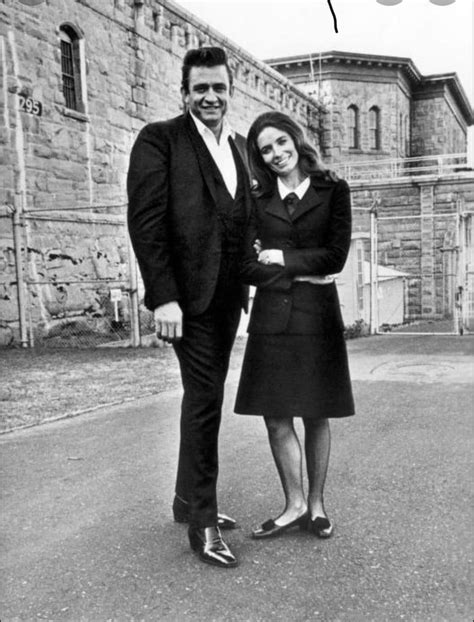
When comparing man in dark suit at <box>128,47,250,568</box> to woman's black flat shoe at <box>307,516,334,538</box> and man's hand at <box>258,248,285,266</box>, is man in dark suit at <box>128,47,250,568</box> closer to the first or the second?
man's hand at <box>258,248,285,266</box>

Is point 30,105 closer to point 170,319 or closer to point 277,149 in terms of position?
point 277,149

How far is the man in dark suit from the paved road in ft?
1.27

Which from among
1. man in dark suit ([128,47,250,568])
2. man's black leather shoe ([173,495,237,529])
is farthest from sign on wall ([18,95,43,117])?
man's black leather shoe ([173,495,237,529])

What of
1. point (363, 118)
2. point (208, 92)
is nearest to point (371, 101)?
point (363, 118)

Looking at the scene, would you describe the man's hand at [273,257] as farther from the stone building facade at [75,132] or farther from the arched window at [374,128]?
the arched window at [374,128]

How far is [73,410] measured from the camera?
6.30m

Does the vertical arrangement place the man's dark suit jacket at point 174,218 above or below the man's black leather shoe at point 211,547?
above

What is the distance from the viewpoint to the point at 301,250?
10.6 feet

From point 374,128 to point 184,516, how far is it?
31508mm

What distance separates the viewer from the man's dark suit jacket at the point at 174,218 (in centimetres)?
306

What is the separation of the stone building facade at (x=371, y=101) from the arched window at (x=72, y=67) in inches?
724

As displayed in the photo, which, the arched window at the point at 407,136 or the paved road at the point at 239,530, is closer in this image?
the paved road at the point at 239,530

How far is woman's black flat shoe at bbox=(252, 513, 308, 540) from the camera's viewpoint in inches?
126

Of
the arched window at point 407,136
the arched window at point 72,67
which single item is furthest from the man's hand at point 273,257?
the arched window at point 407,136
